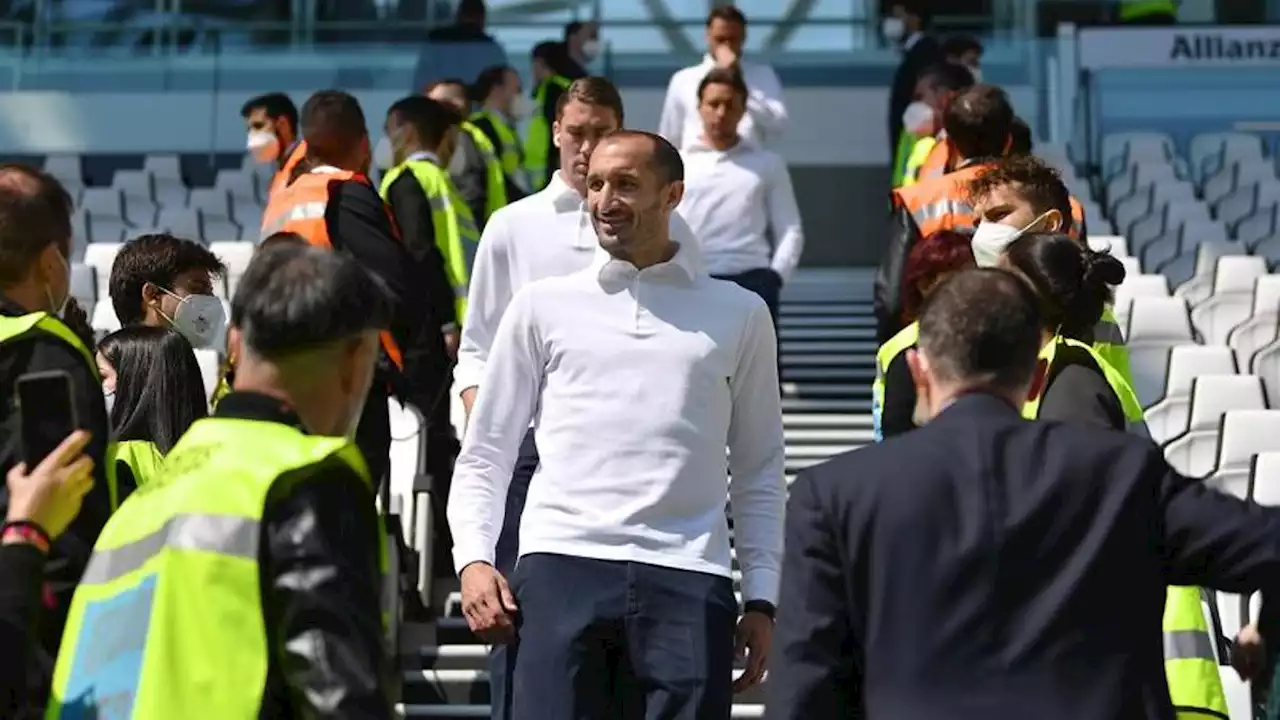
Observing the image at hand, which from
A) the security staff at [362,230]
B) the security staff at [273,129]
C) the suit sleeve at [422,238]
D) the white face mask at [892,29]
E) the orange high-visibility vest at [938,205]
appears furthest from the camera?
the white face mask at [892,29]

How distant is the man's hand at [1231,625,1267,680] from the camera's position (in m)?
3.80

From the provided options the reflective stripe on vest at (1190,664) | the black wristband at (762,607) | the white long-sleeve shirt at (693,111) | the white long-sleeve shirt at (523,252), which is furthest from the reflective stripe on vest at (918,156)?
the reflective stripe on vest at (1190,664)

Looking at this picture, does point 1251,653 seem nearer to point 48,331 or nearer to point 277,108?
point 48,331

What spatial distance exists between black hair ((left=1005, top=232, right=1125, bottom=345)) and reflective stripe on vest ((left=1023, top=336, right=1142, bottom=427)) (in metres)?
0.05

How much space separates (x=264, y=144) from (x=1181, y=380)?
3.80 meters

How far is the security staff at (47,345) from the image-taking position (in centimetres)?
379

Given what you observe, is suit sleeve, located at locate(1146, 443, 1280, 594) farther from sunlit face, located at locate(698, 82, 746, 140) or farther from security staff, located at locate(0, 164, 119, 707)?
sunlit face, located at locate(698, 82, 746, 140)

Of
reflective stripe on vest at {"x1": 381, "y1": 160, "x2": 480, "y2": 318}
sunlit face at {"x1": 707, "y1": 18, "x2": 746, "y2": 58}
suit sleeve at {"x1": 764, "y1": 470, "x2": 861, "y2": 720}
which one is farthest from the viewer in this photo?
sunlit face at {"x1": 707, "y1": 18, "x2": 746, "y2": 58}

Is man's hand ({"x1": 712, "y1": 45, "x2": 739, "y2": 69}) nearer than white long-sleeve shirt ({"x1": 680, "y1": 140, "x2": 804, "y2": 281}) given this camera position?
No

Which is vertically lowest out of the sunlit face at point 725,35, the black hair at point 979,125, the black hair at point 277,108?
the black hair at point 979,125

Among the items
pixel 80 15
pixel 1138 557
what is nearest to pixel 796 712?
pixel 1138 557

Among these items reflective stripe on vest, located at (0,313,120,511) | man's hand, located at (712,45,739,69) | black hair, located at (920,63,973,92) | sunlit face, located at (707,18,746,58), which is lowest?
reflective stripe on vest, located at (0,313,120,511)

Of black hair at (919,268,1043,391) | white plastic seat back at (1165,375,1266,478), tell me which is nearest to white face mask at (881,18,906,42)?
white plastic seat back at (1165,375,1266,478)

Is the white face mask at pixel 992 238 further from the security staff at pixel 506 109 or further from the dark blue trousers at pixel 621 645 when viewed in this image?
the security staff at pixel 506 109
